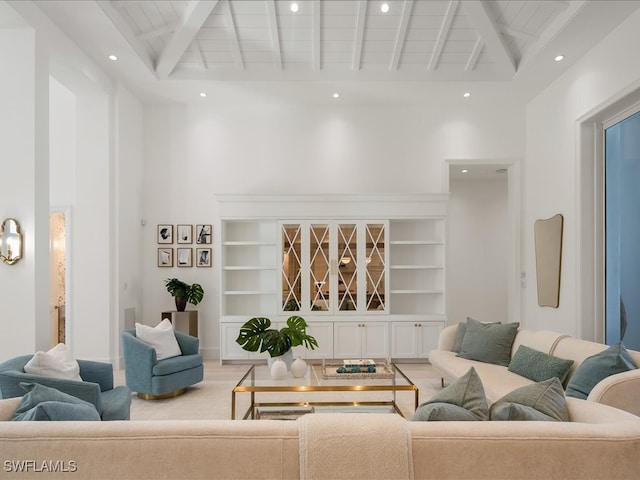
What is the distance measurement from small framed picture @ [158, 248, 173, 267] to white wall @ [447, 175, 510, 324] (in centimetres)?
466

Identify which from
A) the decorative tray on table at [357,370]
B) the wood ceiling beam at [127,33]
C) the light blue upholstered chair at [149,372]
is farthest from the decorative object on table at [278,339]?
the wood ceiling beam at [127,33]

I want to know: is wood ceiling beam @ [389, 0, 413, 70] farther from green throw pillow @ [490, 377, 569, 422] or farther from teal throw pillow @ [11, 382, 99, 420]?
teal throw pillow @ [11, 382, 99, 420]

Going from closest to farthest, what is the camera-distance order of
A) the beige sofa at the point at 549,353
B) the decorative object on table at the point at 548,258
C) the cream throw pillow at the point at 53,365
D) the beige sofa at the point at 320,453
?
1. the beige sofa at the point at 320,453
2. the beige sofa at the point at 549,353
3. the cream throw pillow at the point at 53,365
4. the decorative object on table at the point at 548,258

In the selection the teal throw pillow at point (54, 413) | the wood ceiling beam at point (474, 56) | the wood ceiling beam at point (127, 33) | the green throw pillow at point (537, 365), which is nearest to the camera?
the teal throw pillow at point (54, 413)

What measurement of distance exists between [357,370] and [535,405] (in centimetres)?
219

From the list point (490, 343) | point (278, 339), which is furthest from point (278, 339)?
point (490, 343)

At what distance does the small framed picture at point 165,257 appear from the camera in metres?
7.05

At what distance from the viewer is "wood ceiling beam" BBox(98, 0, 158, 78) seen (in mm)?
4662

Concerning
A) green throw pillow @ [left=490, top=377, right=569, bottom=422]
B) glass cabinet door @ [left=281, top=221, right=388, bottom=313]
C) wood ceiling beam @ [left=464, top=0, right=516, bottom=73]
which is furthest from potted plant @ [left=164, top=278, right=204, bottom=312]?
green throw pillow @ [left=490, top=377, right=569, bottom=422]

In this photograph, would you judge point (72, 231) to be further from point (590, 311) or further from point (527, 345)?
point (590, 311)

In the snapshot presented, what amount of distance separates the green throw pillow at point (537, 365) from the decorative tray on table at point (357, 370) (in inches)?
41.3

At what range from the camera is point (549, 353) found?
4145 mm

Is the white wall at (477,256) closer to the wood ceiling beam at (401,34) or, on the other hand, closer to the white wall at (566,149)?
the white wall at (566,149)

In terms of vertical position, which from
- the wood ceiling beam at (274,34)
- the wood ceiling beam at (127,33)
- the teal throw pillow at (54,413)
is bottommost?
the teal throw pillow at (54,413)
